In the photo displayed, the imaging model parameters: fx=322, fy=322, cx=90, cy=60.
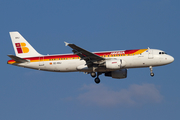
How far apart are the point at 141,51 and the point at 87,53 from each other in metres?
8.86

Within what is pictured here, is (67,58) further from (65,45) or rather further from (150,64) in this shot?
(150,64)

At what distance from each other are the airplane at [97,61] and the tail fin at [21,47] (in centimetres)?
45

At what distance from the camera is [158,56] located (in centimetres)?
5062

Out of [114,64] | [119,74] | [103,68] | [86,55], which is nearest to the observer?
[114,64]

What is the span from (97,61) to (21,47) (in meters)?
14.8

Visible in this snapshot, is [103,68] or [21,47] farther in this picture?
[21,47]

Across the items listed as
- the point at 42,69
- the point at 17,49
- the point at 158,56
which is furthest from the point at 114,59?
the point at 17,49

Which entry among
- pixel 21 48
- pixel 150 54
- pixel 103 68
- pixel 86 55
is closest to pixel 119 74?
pixel 103 68

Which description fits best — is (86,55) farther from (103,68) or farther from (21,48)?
(21,48)

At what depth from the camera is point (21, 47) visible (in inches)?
2218

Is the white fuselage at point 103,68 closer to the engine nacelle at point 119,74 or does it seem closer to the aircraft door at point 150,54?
the aircraft door at point 150,54

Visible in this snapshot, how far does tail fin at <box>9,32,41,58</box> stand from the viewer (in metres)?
55.4

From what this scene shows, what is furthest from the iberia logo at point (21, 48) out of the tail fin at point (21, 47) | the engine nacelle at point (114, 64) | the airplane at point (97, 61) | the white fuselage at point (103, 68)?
the engine nacelle at point (114, 64)

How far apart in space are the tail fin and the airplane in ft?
1.49
